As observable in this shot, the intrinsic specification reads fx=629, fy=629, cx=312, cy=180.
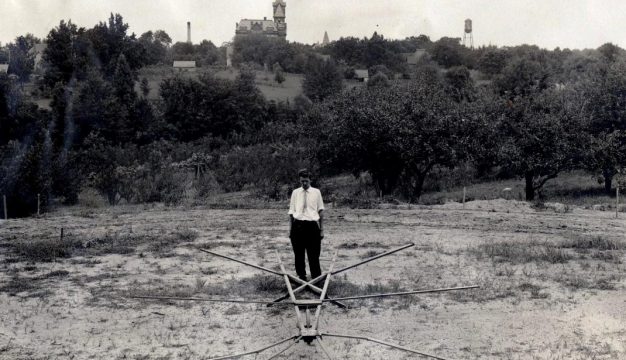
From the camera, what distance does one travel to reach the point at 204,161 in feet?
124

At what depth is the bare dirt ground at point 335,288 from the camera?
863cm

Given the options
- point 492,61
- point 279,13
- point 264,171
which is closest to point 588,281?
point 264,171

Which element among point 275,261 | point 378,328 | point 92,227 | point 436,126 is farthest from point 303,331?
point 436,126

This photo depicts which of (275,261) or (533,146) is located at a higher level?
(533,146)

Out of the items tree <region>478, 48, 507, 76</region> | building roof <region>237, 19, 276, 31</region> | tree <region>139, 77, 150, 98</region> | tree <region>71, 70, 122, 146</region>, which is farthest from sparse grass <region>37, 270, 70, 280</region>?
building roof <region>237, 19, 276, 31</region>

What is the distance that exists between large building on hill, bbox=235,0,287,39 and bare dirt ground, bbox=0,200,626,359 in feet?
400

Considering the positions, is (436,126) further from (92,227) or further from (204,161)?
(204,161)

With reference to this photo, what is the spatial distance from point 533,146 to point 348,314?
18.1 metres

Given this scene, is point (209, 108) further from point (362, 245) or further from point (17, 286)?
point (17, 286)

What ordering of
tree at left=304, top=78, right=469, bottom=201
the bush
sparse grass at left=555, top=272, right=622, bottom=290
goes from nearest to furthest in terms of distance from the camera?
1. sparse grass at left=555, top=272, right=622, bottom=290
2. tree at left=304, top=78, right=469, bottom=201
3. the bush

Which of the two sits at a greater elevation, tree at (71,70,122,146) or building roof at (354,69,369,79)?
building roof at (354,69,369,79)

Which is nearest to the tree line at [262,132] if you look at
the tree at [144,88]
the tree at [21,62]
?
the tree at [144,88]

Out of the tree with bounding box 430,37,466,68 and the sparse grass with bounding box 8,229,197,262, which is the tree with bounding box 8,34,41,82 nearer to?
the sparse grass with bounding box 8,229,197,262

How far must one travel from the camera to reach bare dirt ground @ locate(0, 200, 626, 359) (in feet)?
28.3
